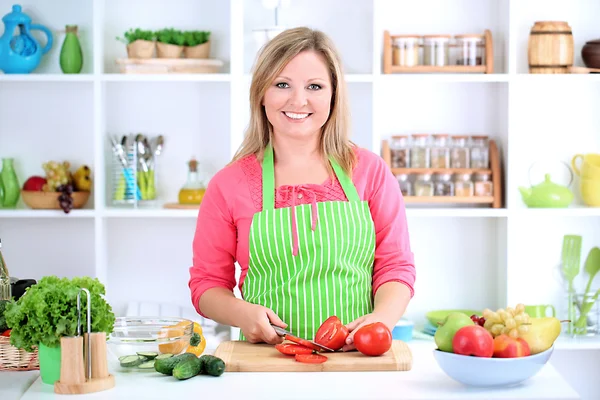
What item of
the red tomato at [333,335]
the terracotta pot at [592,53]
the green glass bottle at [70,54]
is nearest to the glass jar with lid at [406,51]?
the terracotta pot at [592,53]

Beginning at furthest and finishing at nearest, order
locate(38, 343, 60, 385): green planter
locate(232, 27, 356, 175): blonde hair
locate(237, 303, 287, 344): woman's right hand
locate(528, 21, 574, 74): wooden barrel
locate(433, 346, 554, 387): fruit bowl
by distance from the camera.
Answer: locate(528, 21, 574, 74): wooden barrel → locate(232, 27, 356, 175): blonde hair → locate(237, 303, 287, 344): woman's right hand → locate(38, 343, 60, 385): green planter → locate(433, 346, 554, 387): fruit bowl

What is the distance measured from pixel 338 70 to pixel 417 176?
1.64 m

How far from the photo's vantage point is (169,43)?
12.1 feet

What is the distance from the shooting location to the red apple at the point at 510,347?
5.32 ft

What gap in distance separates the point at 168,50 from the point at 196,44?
125 mm

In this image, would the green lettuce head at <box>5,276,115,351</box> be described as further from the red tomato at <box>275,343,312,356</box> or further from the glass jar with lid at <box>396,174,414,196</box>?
the glass jar with lid at <box>396,174,414,196</box>

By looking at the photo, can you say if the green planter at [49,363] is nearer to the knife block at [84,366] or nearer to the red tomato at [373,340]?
the knife block at [84,366]

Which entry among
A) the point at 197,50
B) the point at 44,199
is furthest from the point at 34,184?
the point at 197,50

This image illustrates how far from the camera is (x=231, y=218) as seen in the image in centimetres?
222

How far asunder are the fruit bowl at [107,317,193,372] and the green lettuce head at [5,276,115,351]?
0.29ft

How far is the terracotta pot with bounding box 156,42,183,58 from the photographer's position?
368cm

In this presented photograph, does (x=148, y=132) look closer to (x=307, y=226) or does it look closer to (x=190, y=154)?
(x=190, y=154)

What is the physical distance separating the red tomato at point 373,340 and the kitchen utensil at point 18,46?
7.97ft

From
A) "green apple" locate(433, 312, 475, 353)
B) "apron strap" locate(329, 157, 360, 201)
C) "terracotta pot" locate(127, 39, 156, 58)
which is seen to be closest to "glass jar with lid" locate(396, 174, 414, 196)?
"terracotta pot" locate(127, 39, 156, 58)
